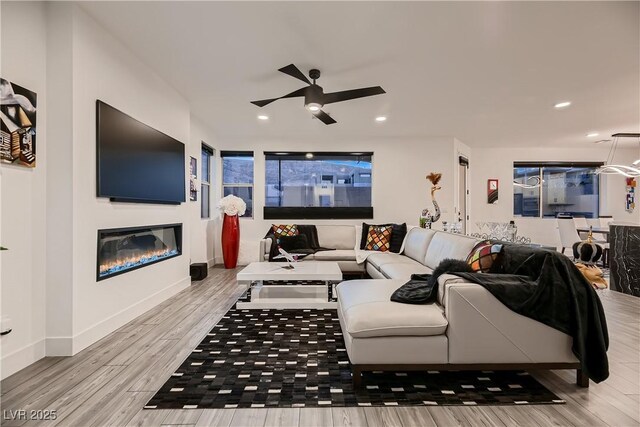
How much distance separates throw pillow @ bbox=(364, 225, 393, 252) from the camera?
5.00 meters

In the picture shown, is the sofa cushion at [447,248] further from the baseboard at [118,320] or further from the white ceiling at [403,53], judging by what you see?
the baseboard at [118,320]

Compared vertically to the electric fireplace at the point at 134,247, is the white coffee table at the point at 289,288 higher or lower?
lower

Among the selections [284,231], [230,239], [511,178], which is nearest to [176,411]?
[284,231]

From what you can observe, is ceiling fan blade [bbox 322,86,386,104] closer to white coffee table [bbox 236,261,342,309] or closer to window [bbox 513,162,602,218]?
white coffee table [bbox 236,261,342,309]

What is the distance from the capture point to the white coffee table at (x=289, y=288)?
3.35 metres

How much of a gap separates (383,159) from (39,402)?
5.88m

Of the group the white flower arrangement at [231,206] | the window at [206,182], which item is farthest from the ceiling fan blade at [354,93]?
the window at [206,182]

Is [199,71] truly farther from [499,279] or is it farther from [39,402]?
[499,279]

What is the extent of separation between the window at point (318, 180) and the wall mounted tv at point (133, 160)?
2.65m

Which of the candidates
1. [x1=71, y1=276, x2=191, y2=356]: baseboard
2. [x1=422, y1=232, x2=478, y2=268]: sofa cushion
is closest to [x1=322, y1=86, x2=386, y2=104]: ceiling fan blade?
[x1=422, y1=232, x2=478, y2=268]: sofa cushion

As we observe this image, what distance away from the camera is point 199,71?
341 cm

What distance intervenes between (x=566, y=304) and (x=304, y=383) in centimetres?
170

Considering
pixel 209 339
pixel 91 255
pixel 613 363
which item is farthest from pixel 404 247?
pixel 91 255

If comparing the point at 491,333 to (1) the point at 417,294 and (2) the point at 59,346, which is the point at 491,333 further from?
(2) the point at 59,346
